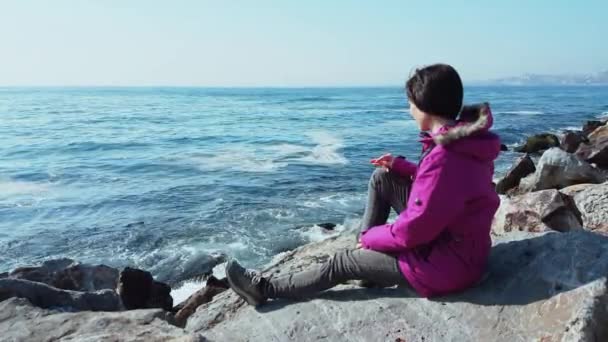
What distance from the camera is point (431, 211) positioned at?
350cm

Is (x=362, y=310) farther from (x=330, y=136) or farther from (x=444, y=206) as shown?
(x=330, y=136)

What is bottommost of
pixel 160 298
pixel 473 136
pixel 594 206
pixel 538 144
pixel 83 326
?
pixel 160 298

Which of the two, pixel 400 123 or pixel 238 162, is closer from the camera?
pixel 238 162

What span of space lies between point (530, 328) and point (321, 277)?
1470 mm

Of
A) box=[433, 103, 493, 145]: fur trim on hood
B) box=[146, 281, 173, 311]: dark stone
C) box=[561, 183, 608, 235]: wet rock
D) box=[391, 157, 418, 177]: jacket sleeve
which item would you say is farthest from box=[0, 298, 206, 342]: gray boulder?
box=[561, 183, 608, 235]: wet rock

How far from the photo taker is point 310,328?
3.84 meters

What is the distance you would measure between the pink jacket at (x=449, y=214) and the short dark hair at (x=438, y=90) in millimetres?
119

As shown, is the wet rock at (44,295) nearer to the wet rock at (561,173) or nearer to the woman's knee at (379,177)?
Answer: the woman's knee at (379,177)

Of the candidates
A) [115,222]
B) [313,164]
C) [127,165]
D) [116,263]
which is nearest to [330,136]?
[313,164]

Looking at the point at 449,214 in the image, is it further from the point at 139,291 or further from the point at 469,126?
the point at 139,291

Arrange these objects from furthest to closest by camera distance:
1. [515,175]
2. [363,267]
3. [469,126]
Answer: [515,175] → [363,267] → [469,126]

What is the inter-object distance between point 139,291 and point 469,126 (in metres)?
6.13

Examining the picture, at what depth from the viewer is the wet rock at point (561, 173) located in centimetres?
1135

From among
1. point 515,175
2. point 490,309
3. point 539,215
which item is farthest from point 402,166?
point 515,175
